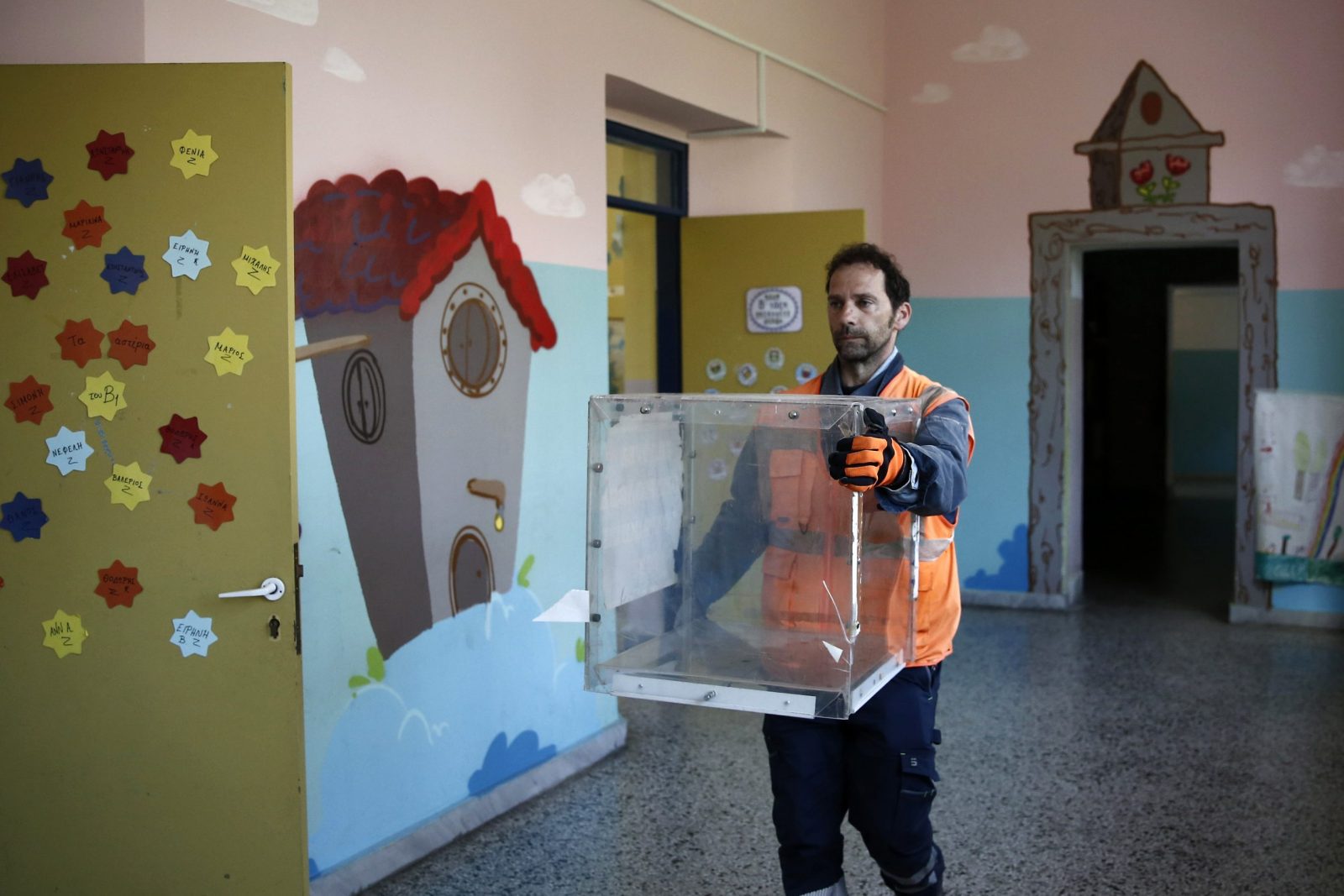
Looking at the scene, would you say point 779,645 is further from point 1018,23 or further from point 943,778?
point 1018,23

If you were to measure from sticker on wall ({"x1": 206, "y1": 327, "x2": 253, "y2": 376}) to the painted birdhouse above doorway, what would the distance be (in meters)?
4.77

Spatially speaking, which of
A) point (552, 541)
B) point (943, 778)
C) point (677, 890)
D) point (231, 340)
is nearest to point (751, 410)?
point (231, 340)

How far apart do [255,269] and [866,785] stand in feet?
4.88

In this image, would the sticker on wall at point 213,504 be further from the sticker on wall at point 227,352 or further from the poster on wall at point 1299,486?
the poster on wall at point 1299,486

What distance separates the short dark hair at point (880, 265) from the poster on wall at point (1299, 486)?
404 cm

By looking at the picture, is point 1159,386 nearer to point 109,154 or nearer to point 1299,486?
point 1299,486

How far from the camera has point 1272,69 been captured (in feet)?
18.5

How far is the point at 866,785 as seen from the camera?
2262 millimetres

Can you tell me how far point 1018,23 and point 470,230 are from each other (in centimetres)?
390

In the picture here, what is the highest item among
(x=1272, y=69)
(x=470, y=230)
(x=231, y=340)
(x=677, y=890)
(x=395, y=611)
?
(x=1272, y=69)

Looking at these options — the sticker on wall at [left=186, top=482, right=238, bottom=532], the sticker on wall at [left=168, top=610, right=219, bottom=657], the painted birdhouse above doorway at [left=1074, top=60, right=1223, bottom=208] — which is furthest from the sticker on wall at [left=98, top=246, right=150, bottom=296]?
the painted birdhouse above doorway at [left=1074, top=60, right=1223, bottom=208]

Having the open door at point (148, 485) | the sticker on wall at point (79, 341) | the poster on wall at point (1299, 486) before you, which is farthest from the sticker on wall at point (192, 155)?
the poster on wall at point (1299, 486)

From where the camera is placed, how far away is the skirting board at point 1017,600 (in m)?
6.11

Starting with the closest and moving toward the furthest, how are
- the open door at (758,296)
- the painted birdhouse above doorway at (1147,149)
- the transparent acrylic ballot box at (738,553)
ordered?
the transparent acrylic ballot box at (738,553), the open door at (758,296), the painted birdhouse above doorway at (1147,149)
